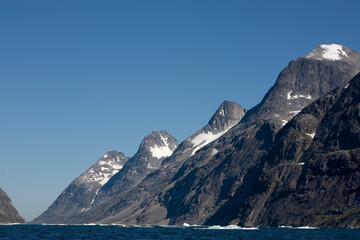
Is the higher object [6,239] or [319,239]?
[6,239]

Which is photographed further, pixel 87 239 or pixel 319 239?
pixel 87 239

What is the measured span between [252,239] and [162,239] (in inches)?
1132

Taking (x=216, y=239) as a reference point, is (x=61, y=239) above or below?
above

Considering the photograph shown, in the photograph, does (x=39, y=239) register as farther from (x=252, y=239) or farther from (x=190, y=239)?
(x=252, y=239)

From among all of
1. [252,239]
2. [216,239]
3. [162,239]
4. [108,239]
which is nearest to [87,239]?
[108,239]

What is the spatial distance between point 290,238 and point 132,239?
167ft

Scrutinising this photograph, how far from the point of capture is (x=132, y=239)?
182 m

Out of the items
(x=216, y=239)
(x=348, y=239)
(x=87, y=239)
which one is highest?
(x=87, y=239)

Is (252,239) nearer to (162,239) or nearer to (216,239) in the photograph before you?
(216,239)

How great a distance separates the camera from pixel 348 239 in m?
165

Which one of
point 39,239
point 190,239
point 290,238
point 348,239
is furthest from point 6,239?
point 348,239

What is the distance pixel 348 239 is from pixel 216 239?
4082 cm

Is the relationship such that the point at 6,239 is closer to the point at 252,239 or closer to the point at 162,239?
the point at 162,239

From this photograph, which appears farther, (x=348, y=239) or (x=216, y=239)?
(x=216, y=239)
